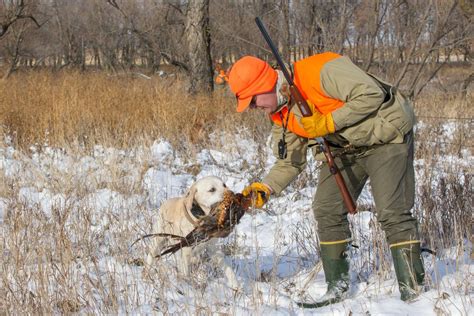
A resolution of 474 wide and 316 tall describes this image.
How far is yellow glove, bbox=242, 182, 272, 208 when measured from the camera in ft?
11.8

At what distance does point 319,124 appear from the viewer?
10.3ft

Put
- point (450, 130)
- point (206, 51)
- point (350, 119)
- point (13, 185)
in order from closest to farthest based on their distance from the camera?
1. point (350, 119)
2. point (13, 185)
3. point (450, 130)
4. point (206, 51)

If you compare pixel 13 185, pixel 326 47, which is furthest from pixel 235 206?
pixel 326 47

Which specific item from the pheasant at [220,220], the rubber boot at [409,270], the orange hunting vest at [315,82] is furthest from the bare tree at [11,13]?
the rubber boot at [409,270]

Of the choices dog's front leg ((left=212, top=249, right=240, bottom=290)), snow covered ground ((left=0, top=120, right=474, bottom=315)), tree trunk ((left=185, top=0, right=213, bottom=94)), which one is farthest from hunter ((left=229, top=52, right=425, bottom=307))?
tree trunk ((left=185, top=0, right=213, bottom=94))

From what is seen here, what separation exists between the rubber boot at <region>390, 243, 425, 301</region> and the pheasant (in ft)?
3.16

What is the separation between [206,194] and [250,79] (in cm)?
106

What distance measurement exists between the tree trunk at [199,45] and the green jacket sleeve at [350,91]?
9224 millimetres

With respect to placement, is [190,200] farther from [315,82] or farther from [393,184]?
[393,184]

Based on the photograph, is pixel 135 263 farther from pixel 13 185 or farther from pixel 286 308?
pixel 13 185

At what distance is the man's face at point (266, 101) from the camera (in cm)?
328

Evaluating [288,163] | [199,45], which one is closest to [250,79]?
[288,163]

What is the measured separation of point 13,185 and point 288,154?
332cm

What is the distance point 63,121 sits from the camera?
8.95 m
